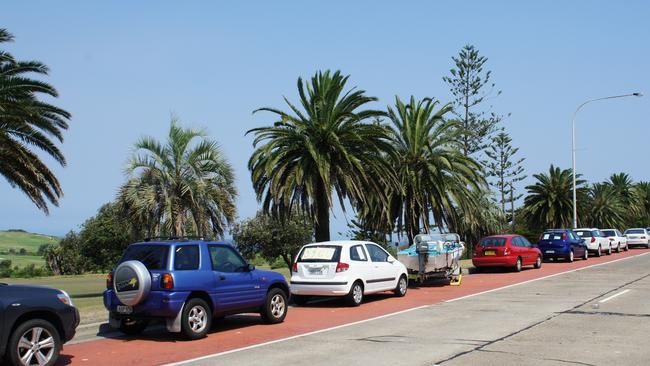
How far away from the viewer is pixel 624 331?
1115 cm

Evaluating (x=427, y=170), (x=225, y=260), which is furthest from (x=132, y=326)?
(x=427, y=170)

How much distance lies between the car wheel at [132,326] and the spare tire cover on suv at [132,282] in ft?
1.97

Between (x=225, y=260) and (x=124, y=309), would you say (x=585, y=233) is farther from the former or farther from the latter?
(x=124, y=309)

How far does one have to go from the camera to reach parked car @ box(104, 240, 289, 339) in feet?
35.0

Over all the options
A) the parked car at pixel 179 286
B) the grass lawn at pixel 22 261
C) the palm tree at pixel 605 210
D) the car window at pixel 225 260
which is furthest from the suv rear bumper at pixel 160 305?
the palm tree at pixel 605 210

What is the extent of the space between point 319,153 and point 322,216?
234 cm

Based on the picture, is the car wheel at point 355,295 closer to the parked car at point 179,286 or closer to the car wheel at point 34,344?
the parked car at point 179,286

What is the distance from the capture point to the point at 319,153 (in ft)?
69.1

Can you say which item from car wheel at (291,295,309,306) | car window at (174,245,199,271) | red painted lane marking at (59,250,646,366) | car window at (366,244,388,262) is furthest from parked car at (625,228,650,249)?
car window at (174,245,199,271)

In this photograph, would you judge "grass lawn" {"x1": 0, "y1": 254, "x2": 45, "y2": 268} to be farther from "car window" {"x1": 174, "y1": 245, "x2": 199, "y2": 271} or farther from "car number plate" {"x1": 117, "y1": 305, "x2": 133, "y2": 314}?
"car window" {"x1": 174, "y1": 245, "x2": 199, "y2": 271}

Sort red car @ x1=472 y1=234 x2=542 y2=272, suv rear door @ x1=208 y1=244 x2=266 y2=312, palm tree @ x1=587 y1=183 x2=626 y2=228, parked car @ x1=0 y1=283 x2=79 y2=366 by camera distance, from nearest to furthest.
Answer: parked car @ x1=0 y1=283 x2=79 y2=366, suv rear door @ x1=208 y1=244 x2=266 y2=312, red car @ x1=472 y1=234 x2=542 y2=272, palm tree @ x1=587 y1=183 x2=626 y2=228

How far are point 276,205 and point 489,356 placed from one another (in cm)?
1328

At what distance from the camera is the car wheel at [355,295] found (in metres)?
15.6

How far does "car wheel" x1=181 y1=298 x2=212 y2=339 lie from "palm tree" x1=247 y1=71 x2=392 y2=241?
980 cm
